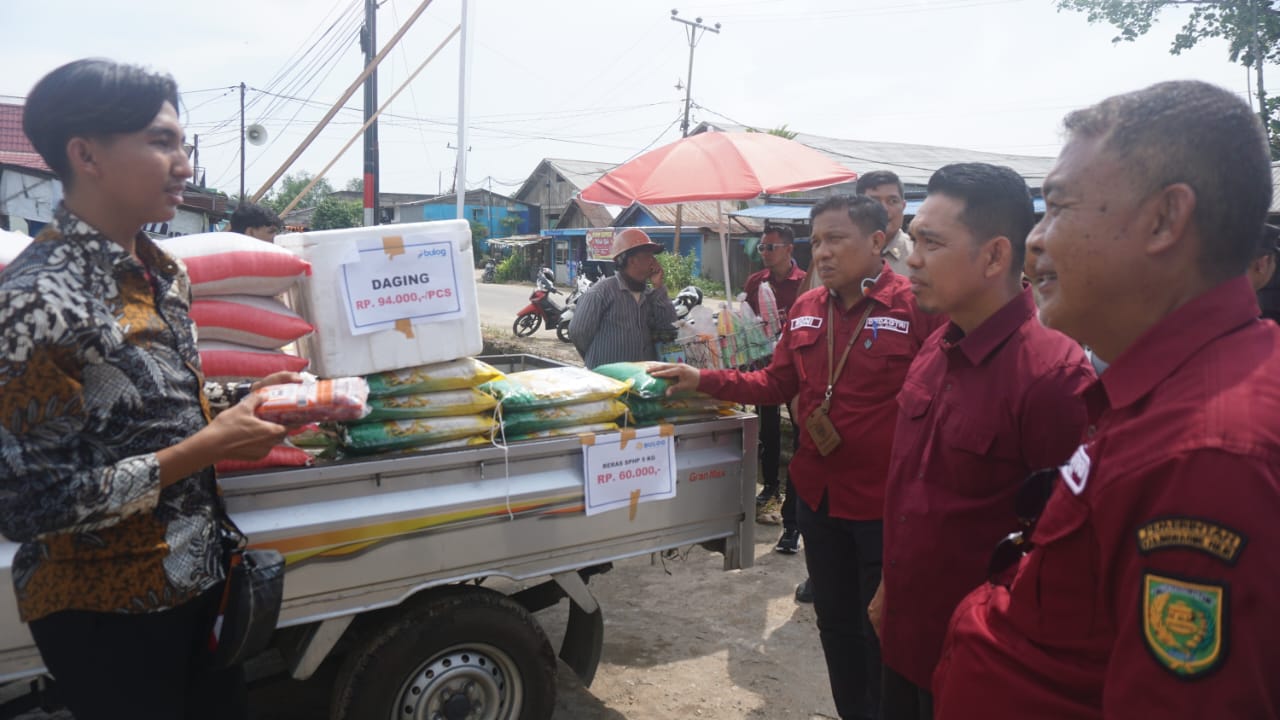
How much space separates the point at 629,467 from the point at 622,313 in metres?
2.22

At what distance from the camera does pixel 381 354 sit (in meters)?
2.46

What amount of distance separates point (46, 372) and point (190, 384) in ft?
0.97

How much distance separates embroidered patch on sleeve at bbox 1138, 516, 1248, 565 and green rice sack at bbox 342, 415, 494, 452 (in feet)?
6.52

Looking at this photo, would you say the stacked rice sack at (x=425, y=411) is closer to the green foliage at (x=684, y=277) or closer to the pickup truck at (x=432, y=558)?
the pickup truck at (x=432, y=558)

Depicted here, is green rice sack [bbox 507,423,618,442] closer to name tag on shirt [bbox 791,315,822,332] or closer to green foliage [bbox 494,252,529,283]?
name tag on shirt [bbox 791,315,822,332]

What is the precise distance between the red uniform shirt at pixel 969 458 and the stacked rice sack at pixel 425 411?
1.33 metres

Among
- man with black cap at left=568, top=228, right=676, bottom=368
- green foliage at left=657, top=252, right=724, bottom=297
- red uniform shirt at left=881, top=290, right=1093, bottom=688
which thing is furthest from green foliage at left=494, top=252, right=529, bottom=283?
red uniform shirt at left=881, top=290, right=1093, bottom=688

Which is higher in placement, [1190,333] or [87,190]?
[87,190]

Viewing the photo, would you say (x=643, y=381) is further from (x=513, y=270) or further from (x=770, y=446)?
(x=513, y=270)

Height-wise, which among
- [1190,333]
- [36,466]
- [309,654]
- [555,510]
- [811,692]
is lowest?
[811,692]

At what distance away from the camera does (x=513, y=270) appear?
3834 cm

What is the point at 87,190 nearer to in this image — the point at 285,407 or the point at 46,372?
the point at 46,372

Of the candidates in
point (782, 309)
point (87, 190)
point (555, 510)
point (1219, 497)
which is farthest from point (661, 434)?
point (782, 309)

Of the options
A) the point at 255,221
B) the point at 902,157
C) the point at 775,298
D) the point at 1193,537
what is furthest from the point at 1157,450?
the point at 902,157
